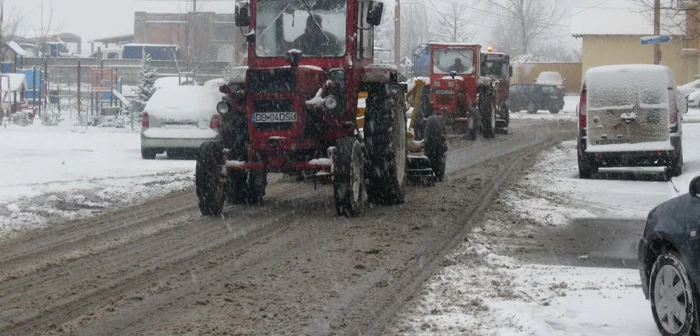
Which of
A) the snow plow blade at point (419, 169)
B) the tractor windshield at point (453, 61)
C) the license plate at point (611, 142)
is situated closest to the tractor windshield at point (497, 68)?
the tractor windshield at point (453, 61)

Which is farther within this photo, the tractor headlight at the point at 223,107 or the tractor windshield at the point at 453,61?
the tractor windshield at the point at 453,61

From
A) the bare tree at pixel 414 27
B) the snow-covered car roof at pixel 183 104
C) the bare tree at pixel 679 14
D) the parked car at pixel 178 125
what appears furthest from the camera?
the bare tree at pixel 414 27

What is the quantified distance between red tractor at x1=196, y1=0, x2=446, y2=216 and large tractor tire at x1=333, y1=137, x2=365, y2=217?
1cm

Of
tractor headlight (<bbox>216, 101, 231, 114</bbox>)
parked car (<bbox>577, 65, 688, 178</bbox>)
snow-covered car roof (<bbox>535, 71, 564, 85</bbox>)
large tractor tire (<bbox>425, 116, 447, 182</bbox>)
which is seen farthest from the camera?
snow-covered car roof (<bbox>535, 71, 564, 85</bbox>)

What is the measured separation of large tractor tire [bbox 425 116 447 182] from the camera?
1617 centimetres

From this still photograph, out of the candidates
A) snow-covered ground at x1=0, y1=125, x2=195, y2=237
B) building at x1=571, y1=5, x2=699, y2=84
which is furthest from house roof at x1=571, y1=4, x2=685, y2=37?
snow-covered ground at x1=0, y1=125, x2=195, y2=237

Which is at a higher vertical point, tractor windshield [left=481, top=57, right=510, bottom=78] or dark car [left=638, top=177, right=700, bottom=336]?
tractor windshield [left=481, top=57, right=510, bottom=78]

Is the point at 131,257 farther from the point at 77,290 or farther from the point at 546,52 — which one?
the point at 546,52

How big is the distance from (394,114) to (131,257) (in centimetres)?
494

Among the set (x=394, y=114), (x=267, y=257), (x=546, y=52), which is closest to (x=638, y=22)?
(x=394, y=114)

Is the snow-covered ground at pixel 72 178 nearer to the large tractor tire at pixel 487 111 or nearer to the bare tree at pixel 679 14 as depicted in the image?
the large tractor tire at pixel 487 111

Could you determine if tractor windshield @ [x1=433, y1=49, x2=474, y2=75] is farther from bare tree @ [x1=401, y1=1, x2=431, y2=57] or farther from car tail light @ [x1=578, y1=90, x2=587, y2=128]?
bare tree @ [x1=401, y1=1, x2=431, y2=57]

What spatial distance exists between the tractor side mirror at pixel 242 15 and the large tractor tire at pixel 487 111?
16.5 meters

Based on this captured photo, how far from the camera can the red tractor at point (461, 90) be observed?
2825 cm
